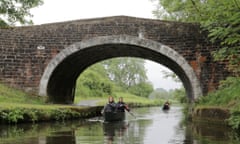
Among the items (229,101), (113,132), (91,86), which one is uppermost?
(91,86)

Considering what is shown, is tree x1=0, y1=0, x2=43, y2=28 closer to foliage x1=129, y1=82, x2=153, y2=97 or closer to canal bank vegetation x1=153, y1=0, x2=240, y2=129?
canal bank vegetation x1=153, y1=0, x2=240, y2=129

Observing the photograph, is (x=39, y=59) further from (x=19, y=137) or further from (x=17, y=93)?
(x=19, y=137)

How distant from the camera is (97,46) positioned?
57.3 feet

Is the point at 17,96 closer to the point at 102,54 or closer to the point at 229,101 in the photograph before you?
the point at 102,54

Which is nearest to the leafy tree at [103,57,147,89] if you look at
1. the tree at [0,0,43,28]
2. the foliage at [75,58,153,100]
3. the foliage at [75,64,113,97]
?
the foliage at [75,58,153,100]

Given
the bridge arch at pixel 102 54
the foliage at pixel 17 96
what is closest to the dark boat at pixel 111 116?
the bridge arch at pixel 102 54

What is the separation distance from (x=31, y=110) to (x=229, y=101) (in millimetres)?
6348

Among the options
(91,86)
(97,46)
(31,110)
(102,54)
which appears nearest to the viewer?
(31,110)

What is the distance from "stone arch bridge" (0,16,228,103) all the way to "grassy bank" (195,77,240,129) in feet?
4.27

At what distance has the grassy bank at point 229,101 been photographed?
10027mm

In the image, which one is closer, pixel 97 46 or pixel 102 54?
pixel 97 46

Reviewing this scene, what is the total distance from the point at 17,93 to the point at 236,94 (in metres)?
9.47

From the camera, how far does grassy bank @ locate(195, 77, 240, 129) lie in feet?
32.9

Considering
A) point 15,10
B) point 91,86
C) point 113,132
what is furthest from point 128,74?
point 113,132
